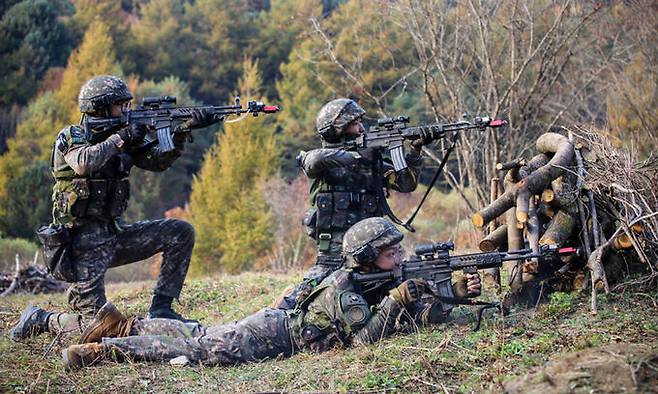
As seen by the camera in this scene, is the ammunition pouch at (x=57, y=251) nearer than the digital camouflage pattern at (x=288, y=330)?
No

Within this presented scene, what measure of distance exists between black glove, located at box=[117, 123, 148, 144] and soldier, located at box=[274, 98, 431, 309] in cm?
167

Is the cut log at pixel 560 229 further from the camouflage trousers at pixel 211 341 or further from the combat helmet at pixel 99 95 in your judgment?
the combat helmet at pixel 99 95

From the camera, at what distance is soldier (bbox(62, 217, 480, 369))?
24.6ft

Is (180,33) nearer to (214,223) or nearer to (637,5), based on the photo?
(214,223)

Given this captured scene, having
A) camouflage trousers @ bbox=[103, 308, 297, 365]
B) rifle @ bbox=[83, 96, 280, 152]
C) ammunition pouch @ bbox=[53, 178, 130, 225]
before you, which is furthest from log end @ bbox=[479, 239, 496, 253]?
ammunition pouch @ bbox=[53, 178, 130, 225]

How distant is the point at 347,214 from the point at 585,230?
7.80 ft

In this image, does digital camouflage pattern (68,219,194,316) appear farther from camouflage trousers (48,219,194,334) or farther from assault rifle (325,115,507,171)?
assault rifle (325,115,507,171)

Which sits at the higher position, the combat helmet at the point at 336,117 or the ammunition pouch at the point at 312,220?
the combat helmet at the point at 336,117

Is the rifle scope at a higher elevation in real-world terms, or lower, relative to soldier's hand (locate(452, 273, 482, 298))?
higher

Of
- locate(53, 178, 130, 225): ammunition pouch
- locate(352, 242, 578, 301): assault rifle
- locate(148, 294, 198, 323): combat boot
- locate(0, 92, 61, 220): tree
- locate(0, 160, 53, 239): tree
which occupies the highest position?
locate(0, 92, 61, 220): tree

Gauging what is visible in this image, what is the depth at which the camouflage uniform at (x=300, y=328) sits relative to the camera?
24.6 feet

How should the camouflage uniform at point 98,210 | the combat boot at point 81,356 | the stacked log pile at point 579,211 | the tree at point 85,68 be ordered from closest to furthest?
the combat boot at point 81,356 < the stacked log pile at point 579,211 < the camouflage uniform at point 98,210 < the tree at point 85,68

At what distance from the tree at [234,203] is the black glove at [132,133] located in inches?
705

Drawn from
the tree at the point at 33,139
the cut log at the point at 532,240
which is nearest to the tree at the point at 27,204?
the tree at the point at 33,139
